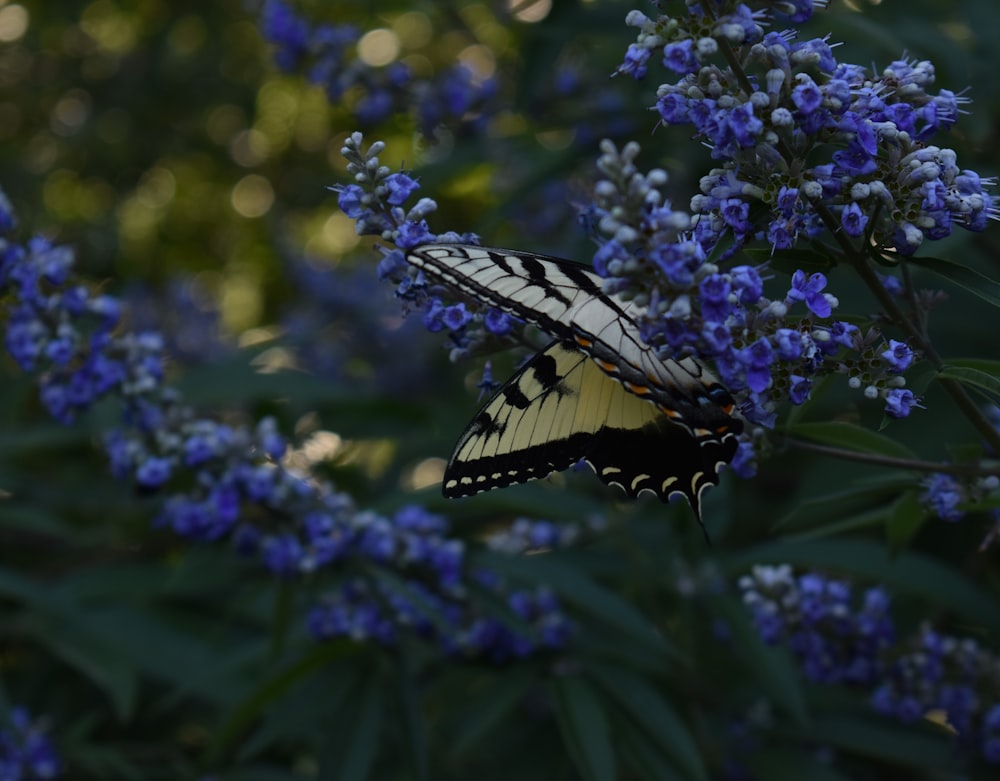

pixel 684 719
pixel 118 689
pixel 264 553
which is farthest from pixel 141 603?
pixel 684 719

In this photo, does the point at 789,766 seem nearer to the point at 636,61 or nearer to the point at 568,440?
the point at 568,440

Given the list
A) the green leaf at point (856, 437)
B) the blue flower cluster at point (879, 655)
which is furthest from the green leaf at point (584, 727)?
the green leaf at point (856, 437)

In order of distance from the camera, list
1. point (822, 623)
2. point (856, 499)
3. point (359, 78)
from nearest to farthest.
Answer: point (856, 499) < point (822, 623) < point (359, 78)

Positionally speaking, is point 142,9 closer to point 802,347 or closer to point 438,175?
point 438,175

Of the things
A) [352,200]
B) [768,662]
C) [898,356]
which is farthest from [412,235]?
[768,662]

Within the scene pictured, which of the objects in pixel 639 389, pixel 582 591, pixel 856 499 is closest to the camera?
pixel 639 389

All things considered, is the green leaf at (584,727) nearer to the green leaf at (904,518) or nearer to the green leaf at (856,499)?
the green leaf at (856,499)
